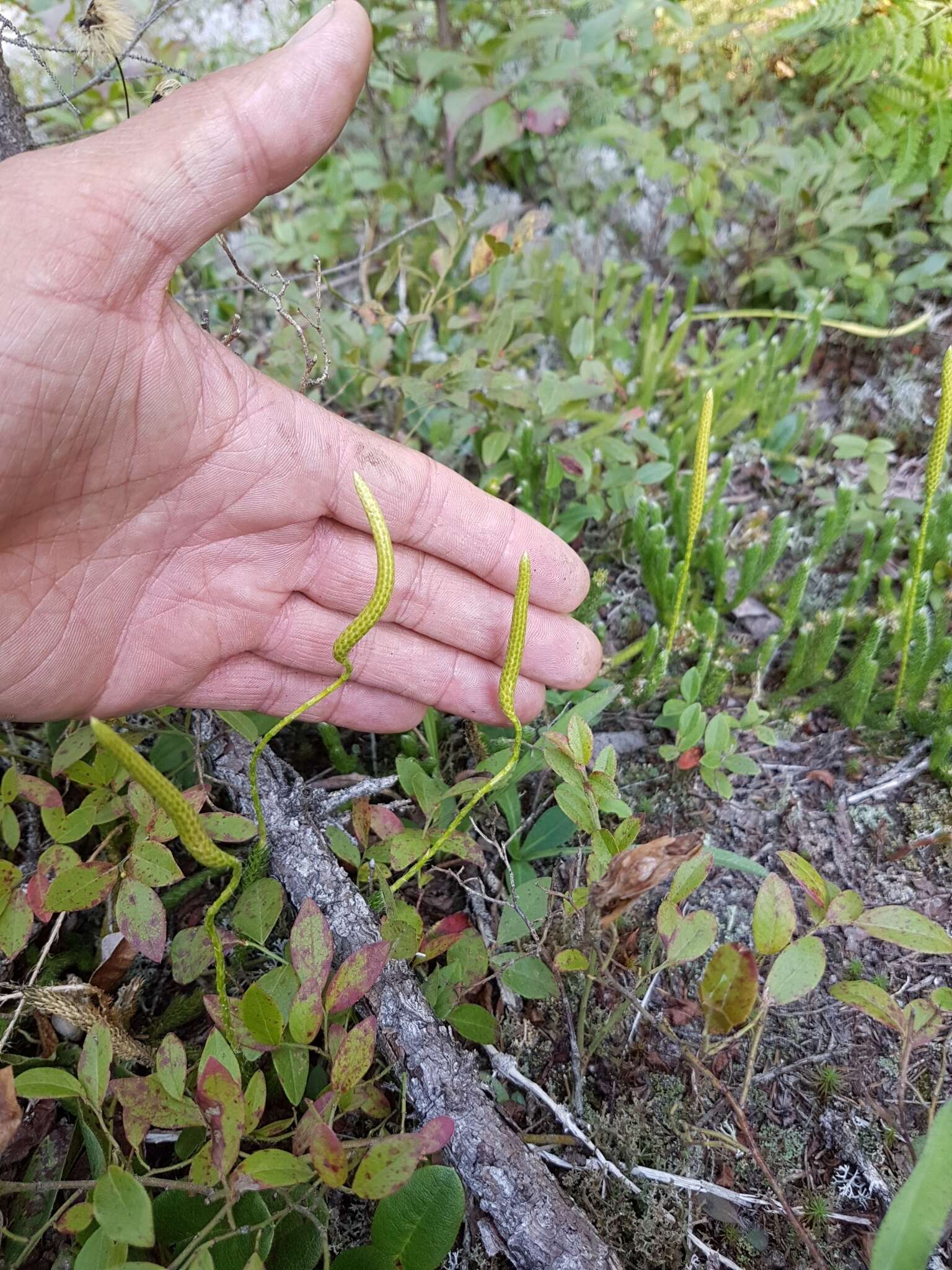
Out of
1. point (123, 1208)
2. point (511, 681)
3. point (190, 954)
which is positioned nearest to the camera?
point (123, 1208)

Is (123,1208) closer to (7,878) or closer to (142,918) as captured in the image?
(142,918)

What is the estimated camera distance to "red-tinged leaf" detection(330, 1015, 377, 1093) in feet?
4.70

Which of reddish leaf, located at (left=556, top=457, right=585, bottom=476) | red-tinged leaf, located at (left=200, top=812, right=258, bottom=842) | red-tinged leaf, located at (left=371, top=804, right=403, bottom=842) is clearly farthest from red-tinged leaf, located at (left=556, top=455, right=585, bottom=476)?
red-tinged leaf, located at (left=200, top=812, right=258, bottom=842)

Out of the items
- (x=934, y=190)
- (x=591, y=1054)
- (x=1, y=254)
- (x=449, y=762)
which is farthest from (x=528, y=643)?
(x=934, y=190)

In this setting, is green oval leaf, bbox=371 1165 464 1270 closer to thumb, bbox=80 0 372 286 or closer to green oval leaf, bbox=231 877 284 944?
Answer: green oval leaf, bbox=231 877 284 944

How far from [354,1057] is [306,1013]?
4.8 inches

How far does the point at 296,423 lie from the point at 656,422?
1866 millimetres

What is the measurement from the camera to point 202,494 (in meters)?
2.13

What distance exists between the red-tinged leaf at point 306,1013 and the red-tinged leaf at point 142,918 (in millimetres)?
304

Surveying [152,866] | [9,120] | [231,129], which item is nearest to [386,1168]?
[152,866]

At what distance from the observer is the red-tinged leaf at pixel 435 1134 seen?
51.7 inches

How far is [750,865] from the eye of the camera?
2.15 meters

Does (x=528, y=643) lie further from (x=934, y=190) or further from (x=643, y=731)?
(x=934, y=190)

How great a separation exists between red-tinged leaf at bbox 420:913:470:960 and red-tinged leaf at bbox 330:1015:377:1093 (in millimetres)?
432
